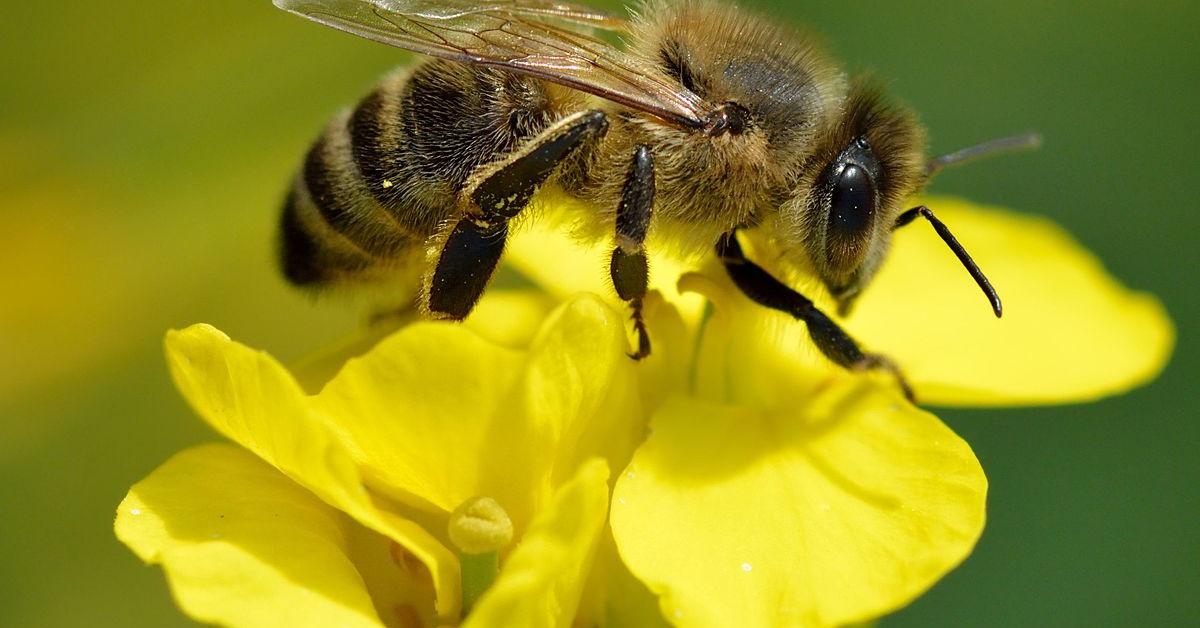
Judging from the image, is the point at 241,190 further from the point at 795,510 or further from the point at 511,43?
the point at 795,510

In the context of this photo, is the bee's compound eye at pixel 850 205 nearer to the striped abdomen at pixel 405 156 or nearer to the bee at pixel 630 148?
the bee at pixel 630 148

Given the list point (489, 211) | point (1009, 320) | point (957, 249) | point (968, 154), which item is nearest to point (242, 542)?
point (489, 211)

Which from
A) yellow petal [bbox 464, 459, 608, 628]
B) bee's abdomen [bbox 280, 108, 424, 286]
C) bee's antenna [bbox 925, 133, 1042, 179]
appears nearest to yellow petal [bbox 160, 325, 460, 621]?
yellow petal [bbox 464, 459, 608, 628]

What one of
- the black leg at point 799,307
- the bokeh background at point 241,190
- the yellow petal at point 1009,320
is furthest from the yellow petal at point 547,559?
the bokeh background at point 241,190

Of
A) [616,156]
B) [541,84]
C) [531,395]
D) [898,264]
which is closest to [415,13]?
[541,84]

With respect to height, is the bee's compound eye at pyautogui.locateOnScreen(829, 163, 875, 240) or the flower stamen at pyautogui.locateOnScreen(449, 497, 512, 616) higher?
the bee's compound eye at pyautogui.locateOnScreen(829, 163, 875, 240)

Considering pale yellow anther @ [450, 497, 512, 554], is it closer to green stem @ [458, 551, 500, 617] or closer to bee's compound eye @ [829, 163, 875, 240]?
green stem @ [458, 551, 500, 617]
